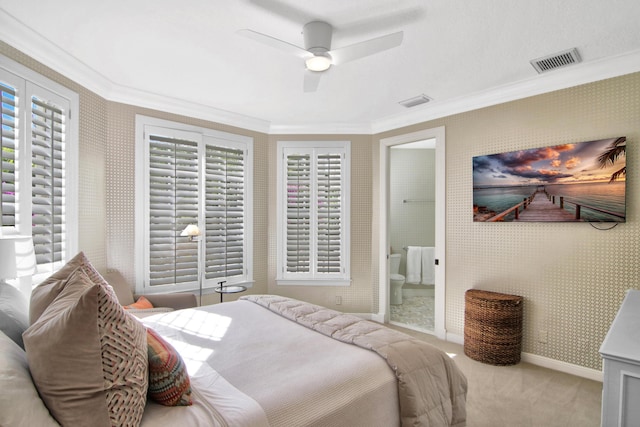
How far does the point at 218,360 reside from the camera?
1.73 meters

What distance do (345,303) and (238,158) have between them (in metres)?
2.39

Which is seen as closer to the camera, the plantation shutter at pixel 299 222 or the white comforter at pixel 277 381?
the white comforter at pixel 277 381

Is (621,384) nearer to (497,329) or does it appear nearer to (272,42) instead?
(497,329)

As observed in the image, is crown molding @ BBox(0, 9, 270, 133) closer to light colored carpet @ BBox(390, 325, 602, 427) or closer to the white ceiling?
the white ceiling

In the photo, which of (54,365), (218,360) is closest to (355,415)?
(218,360)

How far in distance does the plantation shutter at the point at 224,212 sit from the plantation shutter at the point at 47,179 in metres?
1.47

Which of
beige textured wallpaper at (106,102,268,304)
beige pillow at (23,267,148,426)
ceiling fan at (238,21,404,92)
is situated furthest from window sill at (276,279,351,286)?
beige pillow at (23,267,148,426)

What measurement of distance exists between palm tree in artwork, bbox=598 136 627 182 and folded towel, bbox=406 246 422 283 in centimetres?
326

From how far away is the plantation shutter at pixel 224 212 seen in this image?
4.00 m

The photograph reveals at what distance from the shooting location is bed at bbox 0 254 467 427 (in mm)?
1166

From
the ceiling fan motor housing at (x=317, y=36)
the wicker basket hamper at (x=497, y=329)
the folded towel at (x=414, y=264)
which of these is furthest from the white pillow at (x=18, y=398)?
the folded towel at (x=414, y=264)

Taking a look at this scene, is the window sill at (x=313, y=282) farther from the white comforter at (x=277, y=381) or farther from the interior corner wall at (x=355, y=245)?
the white comforter at (x=277, y=381)

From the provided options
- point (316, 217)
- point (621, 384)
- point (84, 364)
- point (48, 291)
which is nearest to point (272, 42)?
point (48, 291)

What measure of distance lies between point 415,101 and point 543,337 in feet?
8.67
